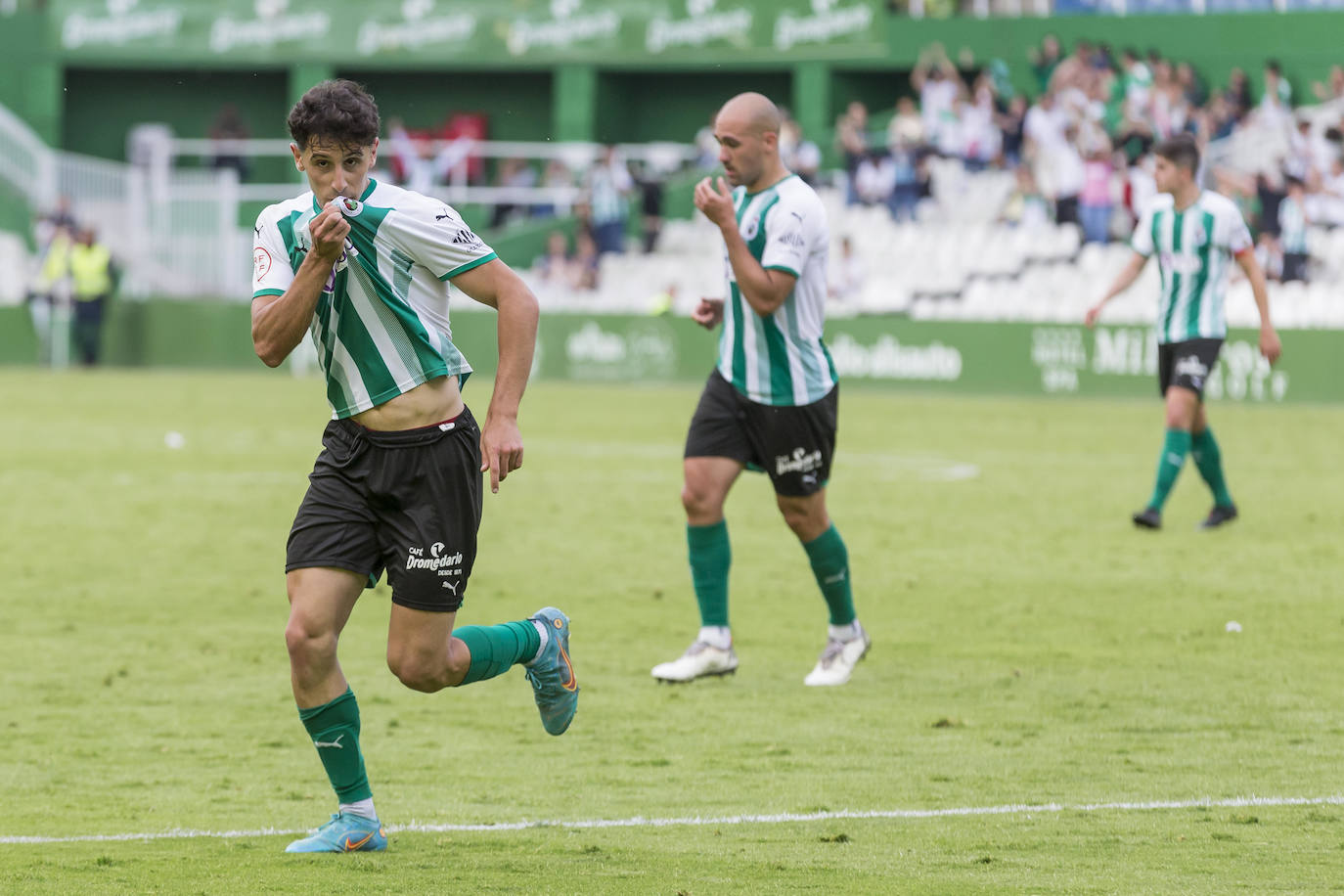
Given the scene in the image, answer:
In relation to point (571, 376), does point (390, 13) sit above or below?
above

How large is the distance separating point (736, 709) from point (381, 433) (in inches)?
105

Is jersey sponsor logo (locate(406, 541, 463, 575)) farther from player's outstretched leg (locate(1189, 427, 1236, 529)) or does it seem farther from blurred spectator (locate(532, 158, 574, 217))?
blurred spectator (locate(532, 158, 574, 217))

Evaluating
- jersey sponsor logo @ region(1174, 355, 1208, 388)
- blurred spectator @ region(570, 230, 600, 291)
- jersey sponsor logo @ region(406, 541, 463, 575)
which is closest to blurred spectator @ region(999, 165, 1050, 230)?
blurred spectator @ region(570, 230, 600, 291)

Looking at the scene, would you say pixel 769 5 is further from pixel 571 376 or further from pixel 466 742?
pixel 466 742

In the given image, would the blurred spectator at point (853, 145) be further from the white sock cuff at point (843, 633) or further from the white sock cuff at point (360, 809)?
the white sock cuff at point (360, 809)

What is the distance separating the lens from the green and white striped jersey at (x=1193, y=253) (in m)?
12.5

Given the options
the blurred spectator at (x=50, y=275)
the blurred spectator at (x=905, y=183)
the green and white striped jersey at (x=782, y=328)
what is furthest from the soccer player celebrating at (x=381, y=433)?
the blurred spectator at (x=50, y=275)

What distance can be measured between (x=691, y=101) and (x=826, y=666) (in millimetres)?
32952

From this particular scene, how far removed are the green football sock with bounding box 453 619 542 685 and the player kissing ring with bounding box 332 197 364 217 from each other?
1.22 meters

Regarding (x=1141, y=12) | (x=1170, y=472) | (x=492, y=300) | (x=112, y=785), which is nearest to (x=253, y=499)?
(x=1170, y=472)

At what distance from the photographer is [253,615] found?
1001cm

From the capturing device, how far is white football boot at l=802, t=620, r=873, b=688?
822 cm

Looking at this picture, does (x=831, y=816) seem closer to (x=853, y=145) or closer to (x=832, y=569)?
(x=832, y=569)

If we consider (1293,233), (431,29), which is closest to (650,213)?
(431,29)
